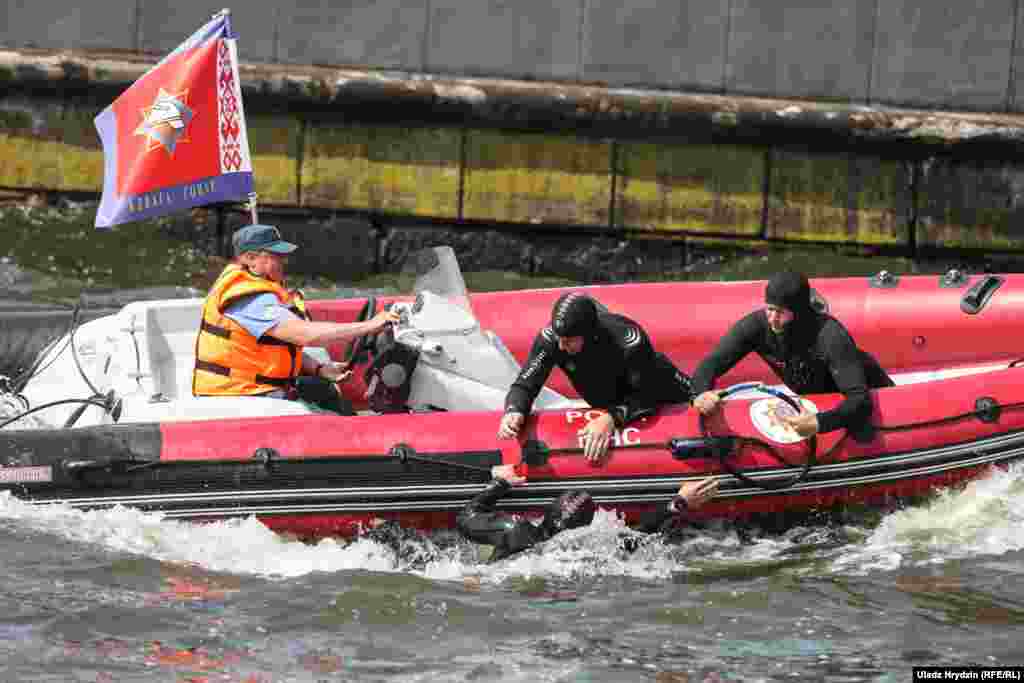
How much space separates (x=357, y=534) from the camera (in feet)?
23.0

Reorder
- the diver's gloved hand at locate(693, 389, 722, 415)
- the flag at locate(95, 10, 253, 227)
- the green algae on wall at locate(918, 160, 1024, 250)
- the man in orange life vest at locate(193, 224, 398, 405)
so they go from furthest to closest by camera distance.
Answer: the green algae on wall at locate(918, 160, 1024, 250) < the flag at locate(95, 10, 253, 227) < the man in orange life vest at locate(193, 224, 398, 405) < the diver's gloved hand at locate(693, 389, 722, 415)

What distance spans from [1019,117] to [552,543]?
18.1ft

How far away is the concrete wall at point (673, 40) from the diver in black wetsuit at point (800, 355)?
3.85m

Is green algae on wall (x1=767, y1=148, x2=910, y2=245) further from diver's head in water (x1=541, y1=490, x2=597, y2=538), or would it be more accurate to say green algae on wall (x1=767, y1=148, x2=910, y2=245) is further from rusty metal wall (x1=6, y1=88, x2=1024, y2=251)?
→ diver's head in water (x1=541, y1=490, x2=597, y2=538)

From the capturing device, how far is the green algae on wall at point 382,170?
1101 cm

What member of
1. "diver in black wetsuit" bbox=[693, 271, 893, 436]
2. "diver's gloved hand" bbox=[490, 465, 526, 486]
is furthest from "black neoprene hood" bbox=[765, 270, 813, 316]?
"diver's gloved hand" bbox=[490, 465, 526, 486]

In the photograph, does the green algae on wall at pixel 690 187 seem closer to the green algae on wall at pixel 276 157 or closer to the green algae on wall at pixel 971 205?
the green algae on wall at pixel 971 205

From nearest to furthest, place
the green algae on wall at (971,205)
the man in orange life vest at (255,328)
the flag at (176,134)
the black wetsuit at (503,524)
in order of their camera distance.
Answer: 1. the black wetsuit at (503,524)
2. the man in orange life vest at (255,328)
3. the flag at (176,134)
4. the green algae on wall at (971,205)

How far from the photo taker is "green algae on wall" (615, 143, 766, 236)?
1095 centimetres

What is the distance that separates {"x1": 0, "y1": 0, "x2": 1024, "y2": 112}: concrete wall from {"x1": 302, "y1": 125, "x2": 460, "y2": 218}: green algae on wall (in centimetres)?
45

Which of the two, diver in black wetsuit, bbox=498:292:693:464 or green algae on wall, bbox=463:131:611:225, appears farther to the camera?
green algae on wall, bbox=463:131:611:225

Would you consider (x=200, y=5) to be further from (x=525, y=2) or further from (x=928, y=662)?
(x=928, y=662)

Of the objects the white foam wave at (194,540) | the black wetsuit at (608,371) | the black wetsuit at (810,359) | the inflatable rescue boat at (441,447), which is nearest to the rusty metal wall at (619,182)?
the inflatable rescue boat at (441,447)

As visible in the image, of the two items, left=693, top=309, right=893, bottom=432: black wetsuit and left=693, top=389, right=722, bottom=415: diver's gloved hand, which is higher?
left=693, top=309, right=893, bottom=432: black wetsuit
